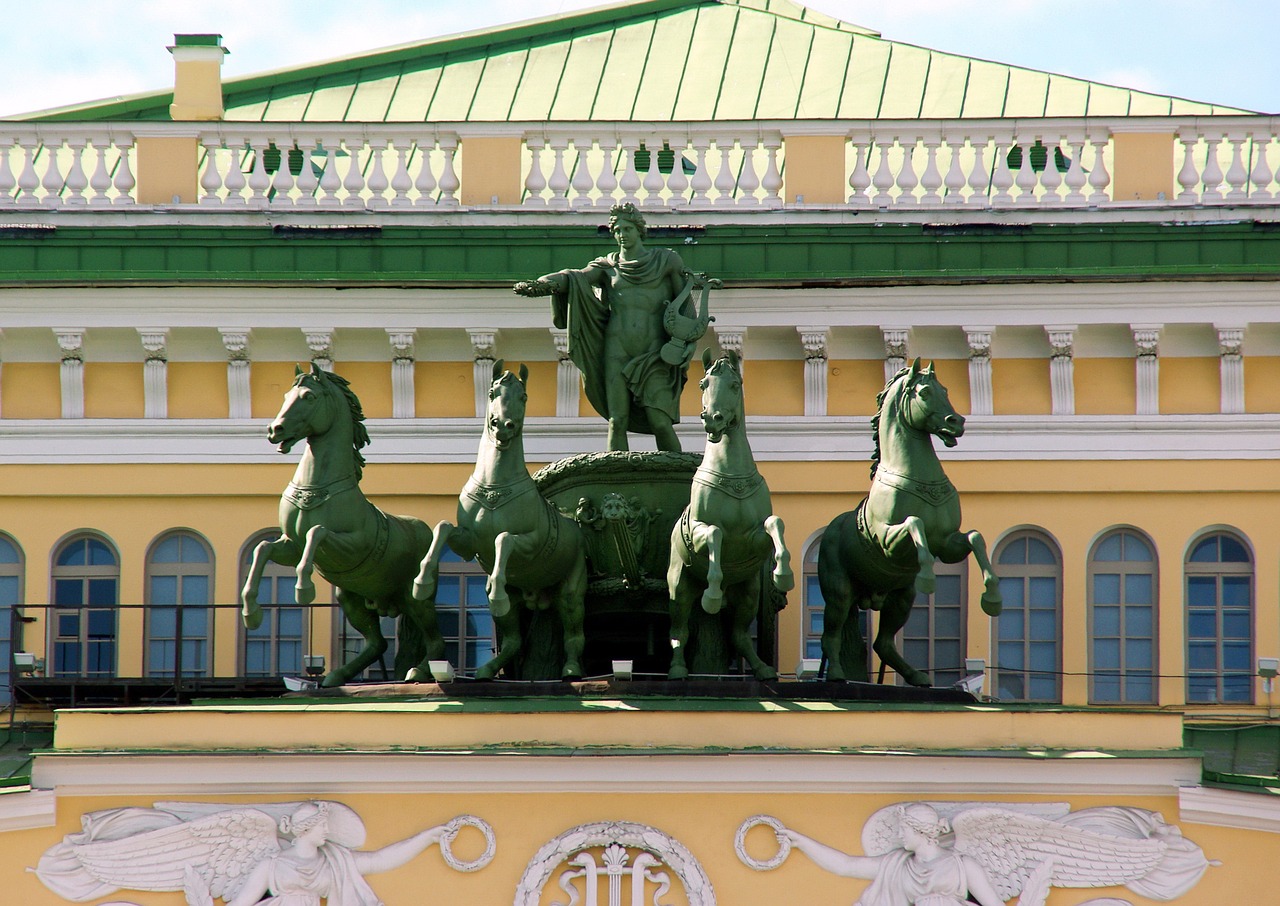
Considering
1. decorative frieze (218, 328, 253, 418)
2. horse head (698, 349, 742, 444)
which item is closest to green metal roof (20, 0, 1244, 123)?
decorative frieze (218, 328, 253, 418)

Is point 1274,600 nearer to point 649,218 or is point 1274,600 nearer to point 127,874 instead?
point 649,218

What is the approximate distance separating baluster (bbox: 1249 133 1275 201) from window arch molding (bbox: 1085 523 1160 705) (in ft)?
11.3

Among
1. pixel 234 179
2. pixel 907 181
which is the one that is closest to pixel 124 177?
pixel 234 179

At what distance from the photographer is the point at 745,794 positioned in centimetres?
1903

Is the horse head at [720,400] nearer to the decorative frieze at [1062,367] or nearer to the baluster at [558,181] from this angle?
the decorative frieze at [1062,367]

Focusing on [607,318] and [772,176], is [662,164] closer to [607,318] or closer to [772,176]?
[772,176]

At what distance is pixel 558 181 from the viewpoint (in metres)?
26.5

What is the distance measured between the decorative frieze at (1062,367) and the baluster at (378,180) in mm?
6562

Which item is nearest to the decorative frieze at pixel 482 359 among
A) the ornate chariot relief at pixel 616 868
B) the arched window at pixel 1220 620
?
the arched window at pixel 1220 620

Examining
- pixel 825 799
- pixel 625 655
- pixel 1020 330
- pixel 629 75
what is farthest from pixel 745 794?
pixel 629 75

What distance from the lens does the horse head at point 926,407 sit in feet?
65.1

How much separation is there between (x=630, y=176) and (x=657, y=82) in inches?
122

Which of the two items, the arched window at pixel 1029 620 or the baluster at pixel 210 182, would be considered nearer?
the arched window at pixel 1029 620

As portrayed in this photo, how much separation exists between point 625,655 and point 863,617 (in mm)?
4598
